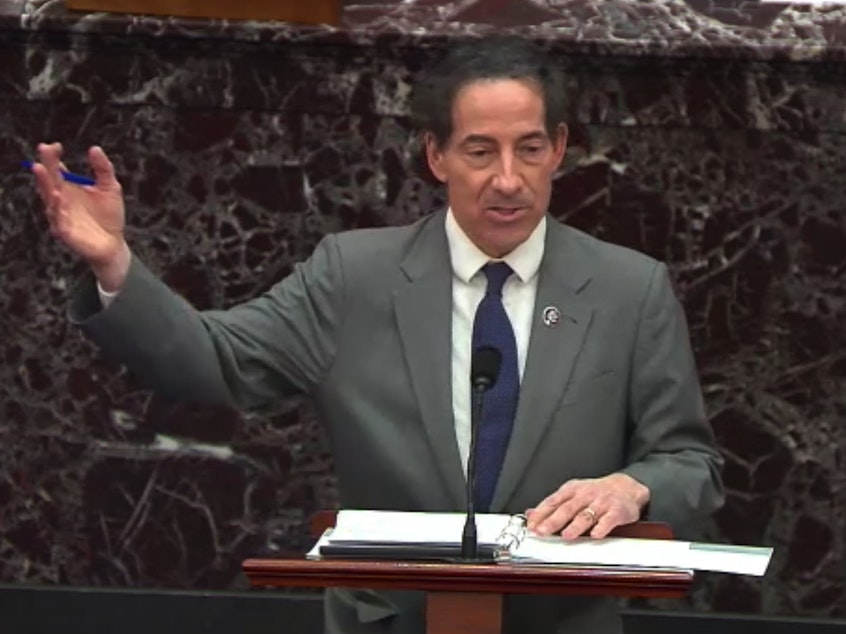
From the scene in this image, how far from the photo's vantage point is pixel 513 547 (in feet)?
10.7

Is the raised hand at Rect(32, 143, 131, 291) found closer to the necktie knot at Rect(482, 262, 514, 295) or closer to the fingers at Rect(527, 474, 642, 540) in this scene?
the necktie knot at Rect(482, 262, 514, 295)

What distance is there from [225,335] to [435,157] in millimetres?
475

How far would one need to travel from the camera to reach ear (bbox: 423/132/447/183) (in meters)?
3.84

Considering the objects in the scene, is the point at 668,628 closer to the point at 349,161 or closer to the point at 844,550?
the point at 844,550

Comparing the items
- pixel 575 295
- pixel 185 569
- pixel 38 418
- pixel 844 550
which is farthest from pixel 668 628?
pixel 575 295

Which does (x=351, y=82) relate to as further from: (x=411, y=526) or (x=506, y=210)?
(x=411, y=526)

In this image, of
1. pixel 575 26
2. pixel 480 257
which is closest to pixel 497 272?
pixel 480 257

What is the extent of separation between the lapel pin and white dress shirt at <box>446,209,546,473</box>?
1.0 inches

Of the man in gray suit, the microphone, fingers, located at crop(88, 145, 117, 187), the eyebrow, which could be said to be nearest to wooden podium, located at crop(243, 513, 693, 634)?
the microphone

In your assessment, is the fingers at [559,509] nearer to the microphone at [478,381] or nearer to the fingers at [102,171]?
the microphone at [478,381]

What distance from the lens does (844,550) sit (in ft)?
18.3

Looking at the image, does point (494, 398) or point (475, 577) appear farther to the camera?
point (494, 398)

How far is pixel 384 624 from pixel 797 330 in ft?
7.08

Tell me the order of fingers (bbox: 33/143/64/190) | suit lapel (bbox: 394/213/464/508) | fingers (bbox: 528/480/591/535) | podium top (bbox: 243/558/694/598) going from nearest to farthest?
podium top (bbox: 243/558/694/598) < fingers (bbox: 528/480/591/535) < fingers (bbox: 33/143/64/190) < suit lapel (bbox: 394/213/464/508)
